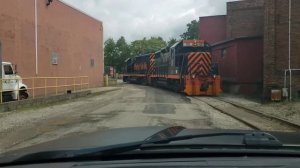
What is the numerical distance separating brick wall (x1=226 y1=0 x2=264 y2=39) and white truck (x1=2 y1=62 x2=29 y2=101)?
2542 cm

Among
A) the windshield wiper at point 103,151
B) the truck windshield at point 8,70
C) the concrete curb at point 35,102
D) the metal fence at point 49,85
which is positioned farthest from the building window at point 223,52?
the windshield wiper at point 103,151

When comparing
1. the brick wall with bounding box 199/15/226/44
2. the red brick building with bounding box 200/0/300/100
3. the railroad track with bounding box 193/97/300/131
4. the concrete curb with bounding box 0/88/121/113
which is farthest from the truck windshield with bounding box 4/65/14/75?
the brick wall with bounding box 199/15/226/44

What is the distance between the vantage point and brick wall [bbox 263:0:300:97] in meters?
26.5

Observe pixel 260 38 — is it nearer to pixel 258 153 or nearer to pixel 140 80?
pixel 140 80

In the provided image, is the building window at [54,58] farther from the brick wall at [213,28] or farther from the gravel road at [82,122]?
the brick wall at [213,28]

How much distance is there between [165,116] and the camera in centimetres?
1805

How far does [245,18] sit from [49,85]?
20405mm

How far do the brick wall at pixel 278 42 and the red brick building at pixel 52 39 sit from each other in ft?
45.1

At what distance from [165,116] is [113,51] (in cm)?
9305

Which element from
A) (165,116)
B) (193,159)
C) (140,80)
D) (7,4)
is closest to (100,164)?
(193,159)

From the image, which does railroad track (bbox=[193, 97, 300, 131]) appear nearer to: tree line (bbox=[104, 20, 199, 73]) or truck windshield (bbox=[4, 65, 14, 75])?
truck windshield (bbox=[4, 65, 14, 75])

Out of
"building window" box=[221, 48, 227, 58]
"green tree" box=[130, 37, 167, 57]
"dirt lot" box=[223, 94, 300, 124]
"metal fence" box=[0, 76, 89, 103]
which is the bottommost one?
"dirt lot" box=[223, 94, 300, 124]

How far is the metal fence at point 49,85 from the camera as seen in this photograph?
92.9ft

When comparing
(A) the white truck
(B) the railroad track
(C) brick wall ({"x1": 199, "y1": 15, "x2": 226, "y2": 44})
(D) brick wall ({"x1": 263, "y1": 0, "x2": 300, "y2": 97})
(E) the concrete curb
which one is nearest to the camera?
(B) the railroad track
